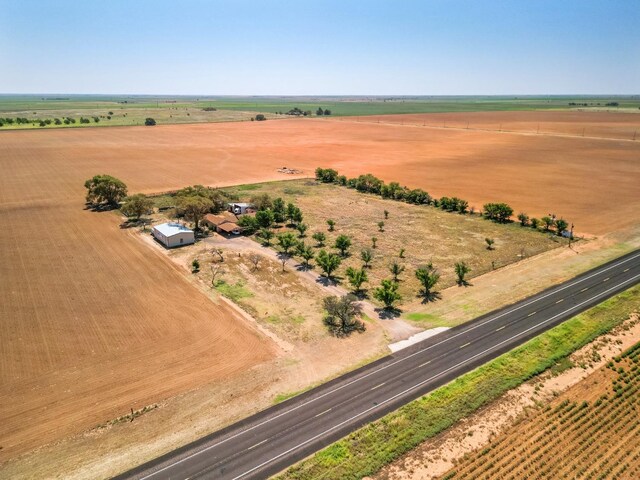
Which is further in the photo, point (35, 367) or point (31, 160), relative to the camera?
point (31, 160)

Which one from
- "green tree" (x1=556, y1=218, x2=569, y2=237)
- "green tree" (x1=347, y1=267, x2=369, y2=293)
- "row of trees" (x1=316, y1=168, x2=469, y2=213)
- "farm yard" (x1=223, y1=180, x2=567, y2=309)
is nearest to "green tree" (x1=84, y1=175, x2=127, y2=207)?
"farm yard" (x1=223, y1=180, x2=567, y2=309)

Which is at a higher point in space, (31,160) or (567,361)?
(31,160)

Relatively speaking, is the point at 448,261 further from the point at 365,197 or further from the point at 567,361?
the point at 365,197

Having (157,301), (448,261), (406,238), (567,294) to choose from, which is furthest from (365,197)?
(157,301)

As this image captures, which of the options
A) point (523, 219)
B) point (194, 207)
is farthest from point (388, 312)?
point (523, 219)

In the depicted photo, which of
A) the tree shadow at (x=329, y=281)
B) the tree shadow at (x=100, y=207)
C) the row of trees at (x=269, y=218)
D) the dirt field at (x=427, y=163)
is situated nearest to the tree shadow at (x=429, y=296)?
the tree shadow at (x=329, y=281)

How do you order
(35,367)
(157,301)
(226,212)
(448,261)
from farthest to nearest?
(226,212) < (448,261) < (157,301) < (35,367)

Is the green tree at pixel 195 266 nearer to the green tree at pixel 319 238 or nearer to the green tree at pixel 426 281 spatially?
the green tree at pixel 319 238
